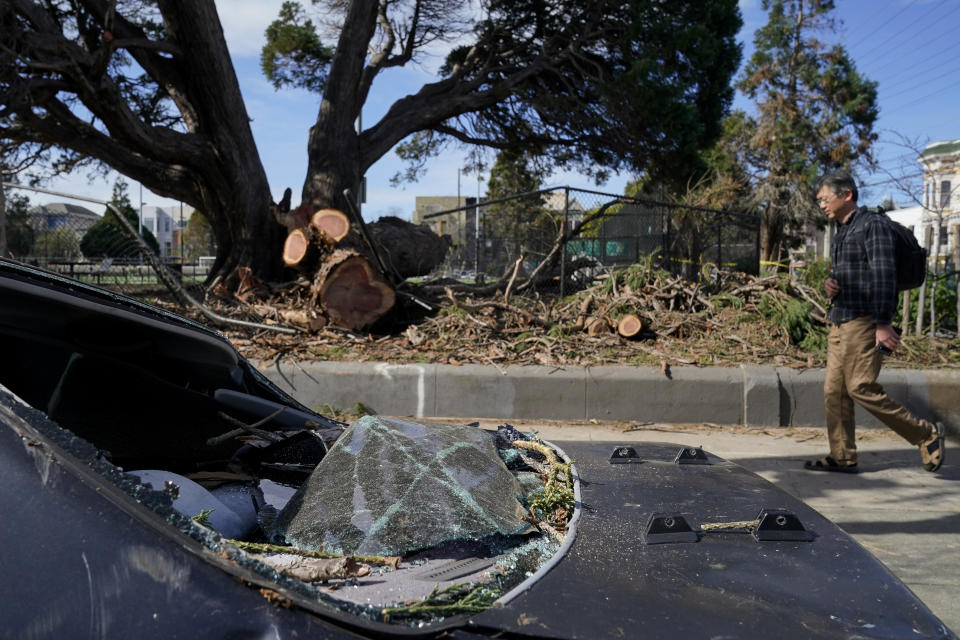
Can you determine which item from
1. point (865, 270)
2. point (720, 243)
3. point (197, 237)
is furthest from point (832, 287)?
point (197, 237)

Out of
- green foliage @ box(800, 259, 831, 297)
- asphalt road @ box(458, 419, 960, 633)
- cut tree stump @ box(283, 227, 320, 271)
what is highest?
cut tree stump @ box(283, 227, 320, 271)

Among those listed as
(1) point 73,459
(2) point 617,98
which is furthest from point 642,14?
(1) point 73,459

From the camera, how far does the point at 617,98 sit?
1138cm

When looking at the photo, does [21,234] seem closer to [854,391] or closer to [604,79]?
[604,79]

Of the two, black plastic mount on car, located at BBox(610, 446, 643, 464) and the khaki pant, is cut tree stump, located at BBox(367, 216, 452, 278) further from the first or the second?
black plastic mount on car, located at BBox(610, 446, 643, 464)

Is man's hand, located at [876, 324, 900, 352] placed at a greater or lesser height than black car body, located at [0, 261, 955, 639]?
greater

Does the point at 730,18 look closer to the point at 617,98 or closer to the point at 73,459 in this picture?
the point at 617,98

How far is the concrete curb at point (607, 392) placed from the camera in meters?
6.84

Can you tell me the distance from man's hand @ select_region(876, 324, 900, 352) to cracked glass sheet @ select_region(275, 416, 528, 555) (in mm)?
4072

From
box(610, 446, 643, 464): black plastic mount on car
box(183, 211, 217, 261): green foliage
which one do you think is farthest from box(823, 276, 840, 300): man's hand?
box(183, 211, 217, 261): green foliage

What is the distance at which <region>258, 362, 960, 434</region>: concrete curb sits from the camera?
→ 6.84 metres

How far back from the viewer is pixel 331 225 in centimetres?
934

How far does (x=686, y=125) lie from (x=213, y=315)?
7.58 m

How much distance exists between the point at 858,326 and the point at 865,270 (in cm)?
40
